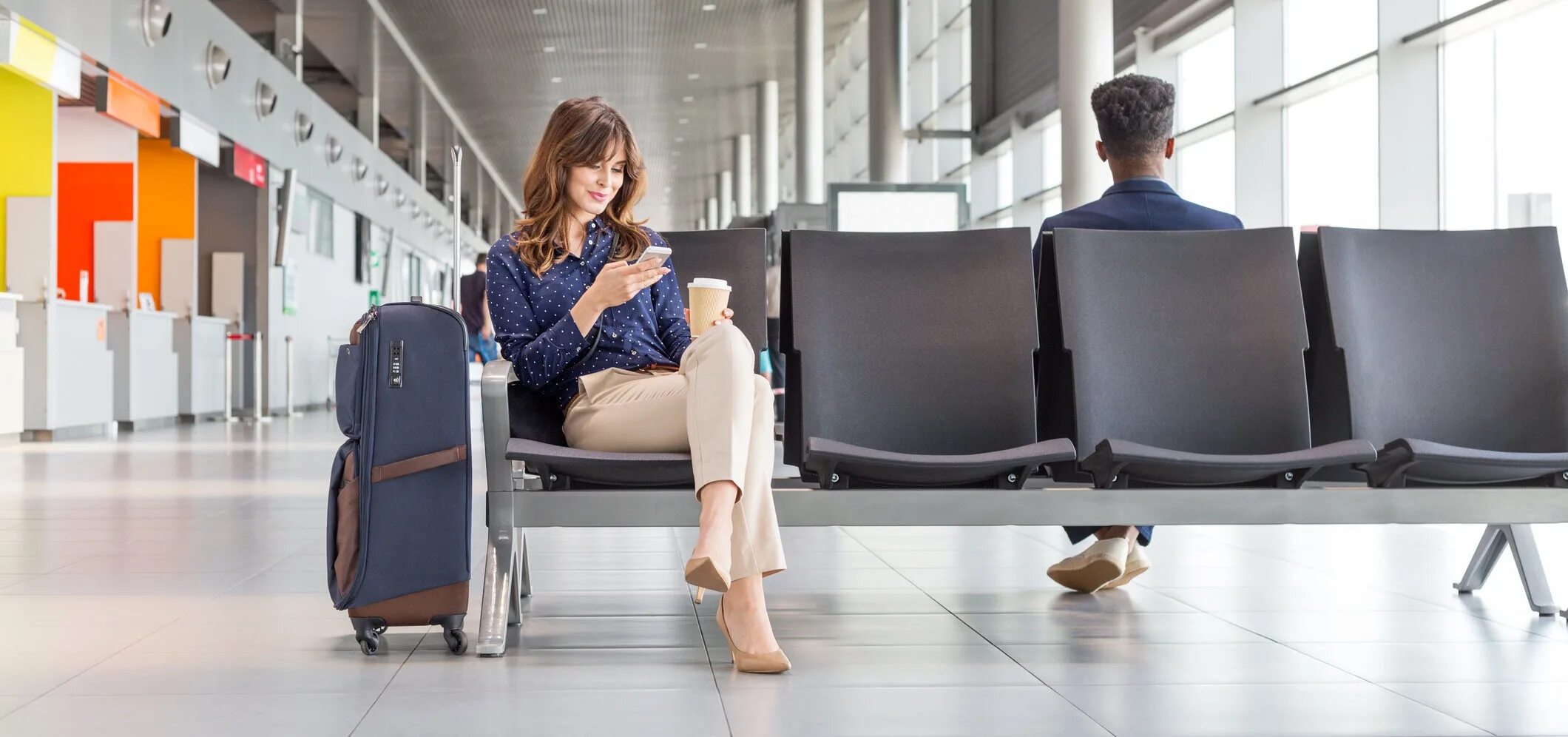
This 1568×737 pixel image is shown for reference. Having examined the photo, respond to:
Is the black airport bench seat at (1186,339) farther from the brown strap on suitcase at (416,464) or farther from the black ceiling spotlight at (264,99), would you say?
the black ceiling spotlight at (264,99)

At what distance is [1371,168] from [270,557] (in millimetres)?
6949

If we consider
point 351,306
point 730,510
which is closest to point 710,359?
point 730,510

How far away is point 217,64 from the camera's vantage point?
12.0 m

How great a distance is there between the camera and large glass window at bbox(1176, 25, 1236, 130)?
402 inches

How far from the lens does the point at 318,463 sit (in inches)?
301

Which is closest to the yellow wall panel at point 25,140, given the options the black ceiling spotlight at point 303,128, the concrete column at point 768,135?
the black ceiling spotlight at point 303,128

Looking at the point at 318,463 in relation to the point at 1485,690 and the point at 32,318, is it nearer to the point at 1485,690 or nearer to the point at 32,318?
the point at 32,318

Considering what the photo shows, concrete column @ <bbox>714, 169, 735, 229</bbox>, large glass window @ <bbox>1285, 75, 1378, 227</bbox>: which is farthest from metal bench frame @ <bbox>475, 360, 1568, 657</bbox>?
concrete column @ <bbox>714, 169, 735, 229</bbox>

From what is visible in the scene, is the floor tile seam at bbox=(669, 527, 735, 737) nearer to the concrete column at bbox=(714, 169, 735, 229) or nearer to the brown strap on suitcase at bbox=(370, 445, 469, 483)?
the brown strap on suitcase at bbox=(370, 445, 469, 483)

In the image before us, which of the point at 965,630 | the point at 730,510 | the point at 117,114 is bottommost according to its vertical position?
the point at 965,630

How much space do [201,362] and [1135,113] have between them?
1110 cm

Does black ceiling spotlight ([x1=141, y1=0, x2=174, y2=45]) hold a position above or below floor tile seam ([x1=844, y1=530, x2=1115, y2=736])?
above

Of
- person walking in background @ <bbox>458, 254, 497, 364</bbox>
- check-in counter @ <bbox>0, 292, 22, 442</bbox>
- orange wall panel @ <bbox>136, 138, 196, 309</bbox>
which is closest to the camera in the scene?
person walking in background @ <bbox>458, 254, 497, 364</bbox>

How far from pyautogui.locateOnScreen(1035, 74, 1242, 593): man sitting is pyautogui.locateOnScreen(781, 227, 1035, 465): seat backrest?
0.30 m
